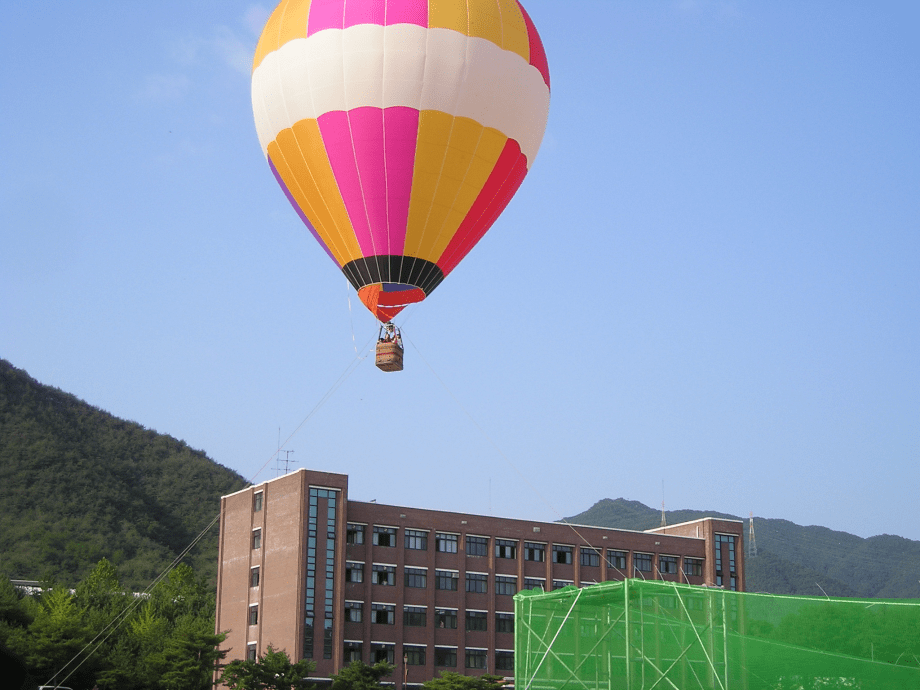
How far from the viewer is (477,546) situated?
7362 cm

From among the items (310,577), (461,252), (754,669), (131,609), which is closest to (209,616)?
(131,609)

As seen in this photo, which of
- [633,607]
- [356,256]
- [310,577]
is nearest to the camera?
[633,607]

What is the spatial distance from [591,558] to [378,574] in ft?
57.4

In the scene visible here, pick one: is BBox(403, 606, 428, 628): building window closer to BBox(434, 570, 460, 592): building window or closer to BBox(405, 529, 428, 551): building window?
BBox(434, 570, 460, 592): building window

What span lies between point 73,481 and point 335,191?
110 meters

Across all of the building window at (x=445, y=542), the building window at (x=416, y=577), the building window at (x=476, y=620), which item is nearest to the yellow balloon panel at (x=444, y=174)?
the building window at (x=416, y=577)

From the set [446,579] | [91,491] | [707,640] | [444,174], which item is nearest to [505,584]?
[446,579]

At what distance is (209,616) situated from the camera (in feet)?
290

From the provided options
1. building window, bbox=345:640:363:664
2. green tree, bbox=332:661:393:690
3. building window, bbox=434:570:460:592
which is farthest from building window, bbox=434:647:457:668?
green tree, bbox=332:661:393:690

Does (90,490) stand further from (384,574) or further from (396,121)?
(396,121)

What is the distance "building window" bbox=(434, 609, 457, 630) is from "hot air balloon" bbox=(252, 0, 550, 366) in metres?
42.2

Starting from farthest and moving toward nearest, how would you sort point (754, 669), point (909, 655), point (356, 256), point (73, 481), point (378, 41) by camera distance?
1. point (73, 481)
2. point (356, 256)
3. point (378, 41)
4. point (754, 669)
5. point (909, 655)

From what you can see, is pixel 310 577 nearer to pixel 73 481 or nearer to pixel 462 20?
pixel 462 20

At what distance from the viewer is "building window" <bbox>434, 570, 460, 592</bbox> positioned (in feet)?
234
